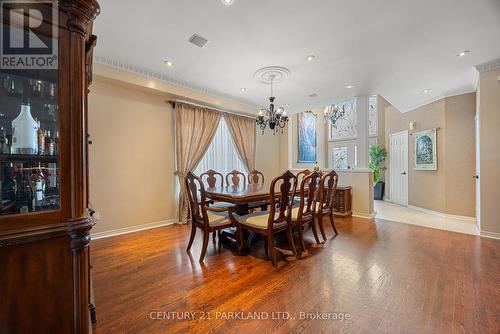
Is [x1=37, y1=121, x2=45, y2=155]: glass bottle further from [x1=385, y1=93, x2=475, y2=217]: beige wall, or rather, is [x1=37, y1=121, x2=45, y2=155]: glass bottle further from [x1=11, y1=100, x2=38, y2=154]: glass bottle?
[x1=385, y1=93, x2=475, y2=217]: beige wall

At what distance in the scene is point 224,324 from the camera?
150 centimetres

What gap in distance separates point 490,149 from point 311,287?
3.64 meters

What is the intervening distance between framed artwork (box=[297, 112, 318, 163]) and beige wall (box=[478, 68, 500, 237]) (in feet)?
13.8

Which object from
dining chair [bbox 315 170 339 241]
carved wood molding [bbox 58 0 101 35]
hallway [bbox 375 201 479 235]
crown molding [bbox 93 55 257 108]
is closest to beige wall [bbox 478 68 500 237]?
hallway [bbox 375 201 479 235]

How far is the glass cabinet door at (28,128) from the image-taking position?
3.11 feet

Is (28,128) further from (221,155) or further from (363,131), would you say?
(363,131)

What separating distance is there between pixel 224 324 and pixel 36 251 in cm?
119

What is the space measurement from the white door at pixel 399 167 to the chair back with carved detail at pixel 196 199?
583 centimetres

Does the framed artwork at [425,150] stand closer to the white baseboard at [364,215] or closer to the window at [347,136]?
the white baseboard at [364,215]

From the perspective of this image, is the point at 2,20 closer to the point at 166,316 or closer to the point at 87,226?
the point at 87,226

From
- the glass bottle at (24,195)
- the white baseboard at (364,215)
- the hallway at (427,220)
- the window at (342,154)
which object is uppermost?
the window at (342,154)

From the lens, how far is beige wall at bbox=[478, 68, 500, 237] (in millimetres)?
Result: 3217

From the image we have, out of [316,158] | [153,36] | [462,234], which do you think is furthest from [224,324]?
[316,158]

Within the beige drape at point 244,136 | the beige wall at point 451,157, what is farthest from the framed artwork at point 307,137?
the beige wall at point 451,157
